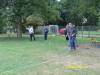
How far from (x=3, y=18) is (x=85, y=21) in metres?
42.0

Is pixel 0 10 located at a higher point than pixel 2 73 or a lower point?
higher

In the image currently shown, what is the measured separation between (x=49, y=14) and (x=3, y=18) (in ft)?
22.2

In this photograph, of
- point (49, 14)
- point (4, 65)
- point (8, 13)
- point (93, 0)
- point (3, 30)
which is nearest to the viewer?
point (4, 65)

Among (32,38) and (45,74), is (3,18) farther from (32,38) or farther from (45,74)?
(45,74)

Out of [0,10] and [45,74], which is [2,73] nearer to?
[45,74]

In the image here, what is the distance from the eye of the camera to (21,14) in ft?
145

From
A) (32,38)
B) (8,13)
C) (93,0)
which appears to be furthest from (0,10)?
(93,0)

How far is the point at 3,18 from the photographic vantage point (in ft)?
144

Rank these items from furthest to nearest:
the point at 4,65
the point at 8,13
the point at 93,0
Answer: the point at 8,13 < the point at 93,0 < the point at 4,65

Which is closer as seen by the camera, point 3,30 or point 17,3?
point 17,3

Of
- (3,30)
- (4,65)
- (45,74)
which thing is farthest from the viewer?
(3,30)

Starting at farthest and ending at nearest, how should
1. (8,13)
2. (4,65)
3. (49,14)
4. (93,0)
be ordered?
(49,14), (8,13), (93,0), (4,65)

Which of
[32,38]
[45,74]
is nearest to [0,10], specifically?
[32,38]

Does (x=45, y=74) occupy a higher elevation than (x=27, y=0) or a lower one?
lower
